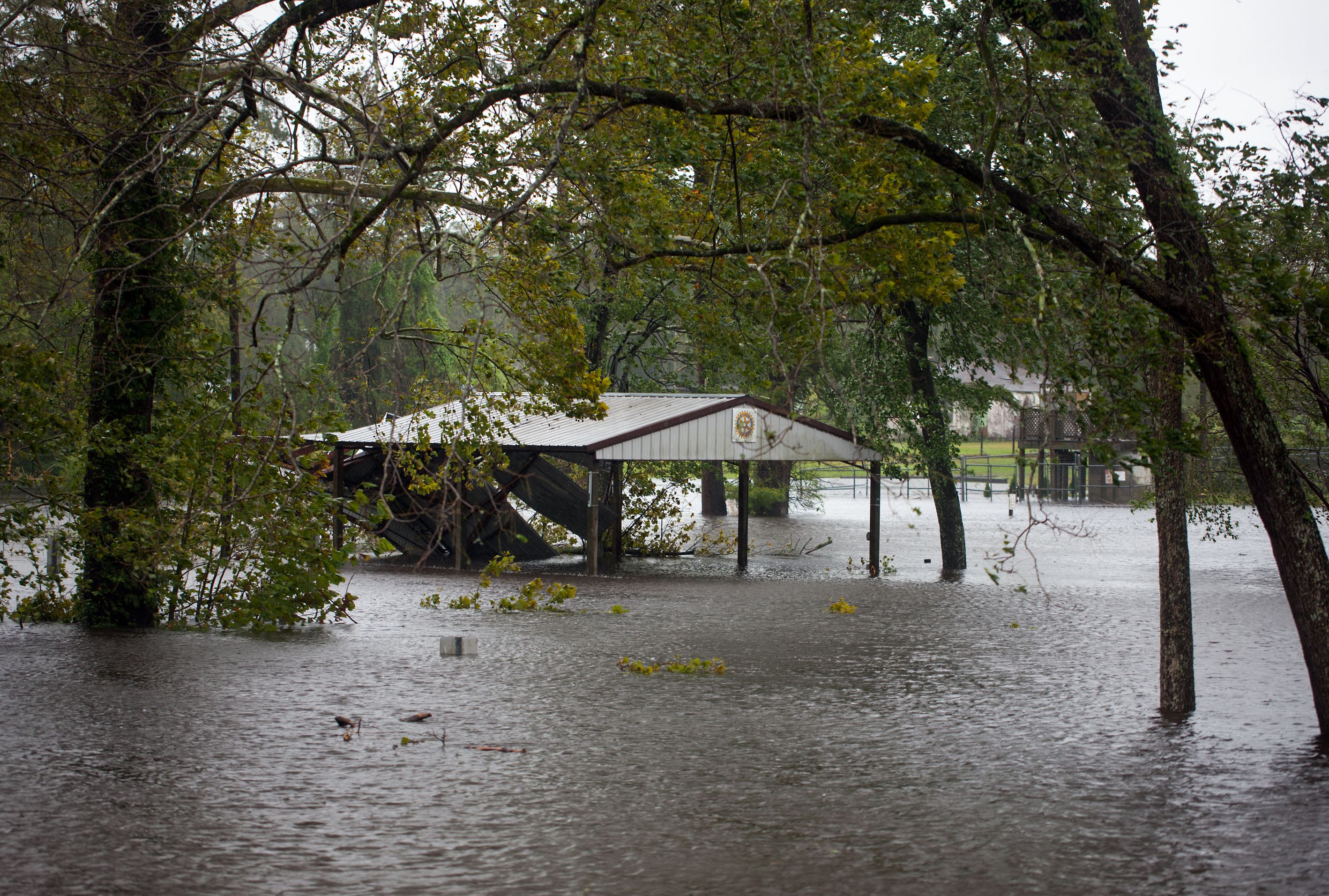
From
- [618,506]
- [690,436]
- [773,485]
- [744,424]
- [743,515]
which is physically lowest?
[743,515]

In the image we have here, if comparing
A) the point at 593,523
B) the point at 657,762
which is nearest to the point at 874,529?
the point at 593,523

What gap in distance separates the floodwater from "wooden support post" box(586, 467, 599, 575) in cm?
523

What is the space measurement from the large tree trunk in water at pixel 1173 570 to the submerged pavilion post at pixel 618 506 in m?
15.7

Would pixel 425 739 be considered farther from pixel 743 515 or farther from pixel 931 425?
pixel 743 515

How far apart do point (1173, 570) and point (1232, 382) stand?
1.85 m

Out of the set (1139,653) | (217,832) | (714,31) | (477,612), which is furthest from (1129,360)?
(477,612)

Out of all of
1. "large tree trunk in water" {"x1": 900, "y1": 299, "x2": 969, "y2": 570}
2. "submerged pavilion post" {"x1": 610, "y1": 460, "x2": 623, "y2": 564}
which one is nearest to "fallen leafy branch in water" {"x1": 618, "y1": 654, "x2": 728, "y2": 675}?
"large tree trunk in water" {"x1": 900, "y1": 299, "x2": 969, "y2": 570}

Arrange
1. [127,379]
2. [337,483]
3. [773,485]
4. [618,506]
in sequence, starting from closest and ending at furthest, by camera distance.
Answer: [127,379], [337,483], [618,506], [773,485]

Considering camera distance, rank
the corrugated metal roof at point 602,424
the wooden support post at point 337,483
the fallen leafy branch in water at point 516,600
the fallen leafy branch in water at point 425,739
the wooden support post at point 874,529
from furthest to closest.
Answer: the wooden support post at point 337,483 → the wooden support post at point 874,529 → the corrugated metal roof at point 602,424 → the fallen leafy branch in water at point 516,600 → the fallen leafy branch in water at point 425,739

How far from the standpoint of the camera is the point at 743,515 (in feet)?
83.2

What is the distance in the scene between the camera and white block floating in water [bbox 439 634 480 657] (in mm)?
→ 14055

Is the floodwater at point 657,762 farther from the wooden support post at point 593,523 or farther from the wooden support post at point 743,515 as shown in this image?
the wooden support post at point 743,515

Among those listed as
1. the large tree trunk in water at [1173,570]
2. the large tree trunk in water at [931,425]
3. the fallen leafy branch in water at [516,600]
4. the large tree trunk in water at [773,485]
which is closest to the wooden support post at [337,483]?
the fallen leafy branch in water at [516,600]

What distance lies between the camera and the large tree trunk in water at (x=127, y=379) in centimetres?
1330
